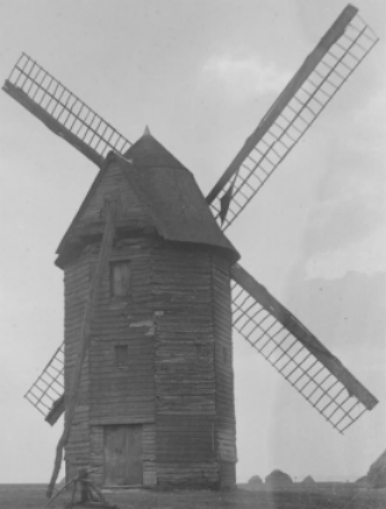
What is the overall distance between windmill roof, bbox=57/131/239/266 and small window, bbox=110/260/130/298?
145cm

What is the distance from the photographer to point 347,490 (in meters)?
25.3

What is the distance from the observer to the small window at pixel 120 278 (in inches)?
1069

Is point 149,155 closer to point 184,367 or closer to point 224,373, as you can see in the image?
point 184,367

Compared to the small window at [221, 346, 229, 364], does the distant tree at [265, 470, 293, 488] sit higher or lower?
lower

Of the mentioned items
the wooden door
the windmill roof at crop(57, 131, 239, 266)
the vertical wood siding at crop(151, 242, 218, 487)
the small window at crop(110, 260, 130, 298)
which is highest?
the windmill roof at crop(57, 131, 239, 266)

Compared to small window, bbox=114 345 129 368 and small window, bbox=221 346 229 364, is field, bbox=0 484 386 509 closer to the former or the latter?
small window, bbox=114 345 129 368

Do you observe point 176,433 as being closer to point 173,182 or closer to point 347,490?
point 347,490

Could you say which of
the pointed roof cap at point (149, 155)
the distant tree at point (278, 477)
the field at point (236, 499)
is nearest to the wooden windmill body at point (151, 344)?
the pointed roof cap at point (149, 155)

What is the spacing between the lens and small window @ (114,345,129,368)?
2658cm

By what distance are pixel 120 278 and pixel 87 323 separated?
168 centimetres

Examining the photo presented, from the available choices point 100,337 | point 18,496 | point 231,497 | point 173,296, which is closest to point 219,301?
point 173,296

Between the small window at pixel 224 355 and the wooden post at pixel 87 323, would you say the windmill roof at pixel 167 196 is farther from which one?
the small window at pixel 224 355

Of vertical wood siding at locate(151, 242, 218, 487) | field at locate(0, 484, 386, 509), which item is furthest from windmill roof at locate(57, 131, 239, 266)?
field at locate(0, 484, 386, 509)

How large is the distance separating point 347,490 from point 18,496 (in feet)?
26.5
